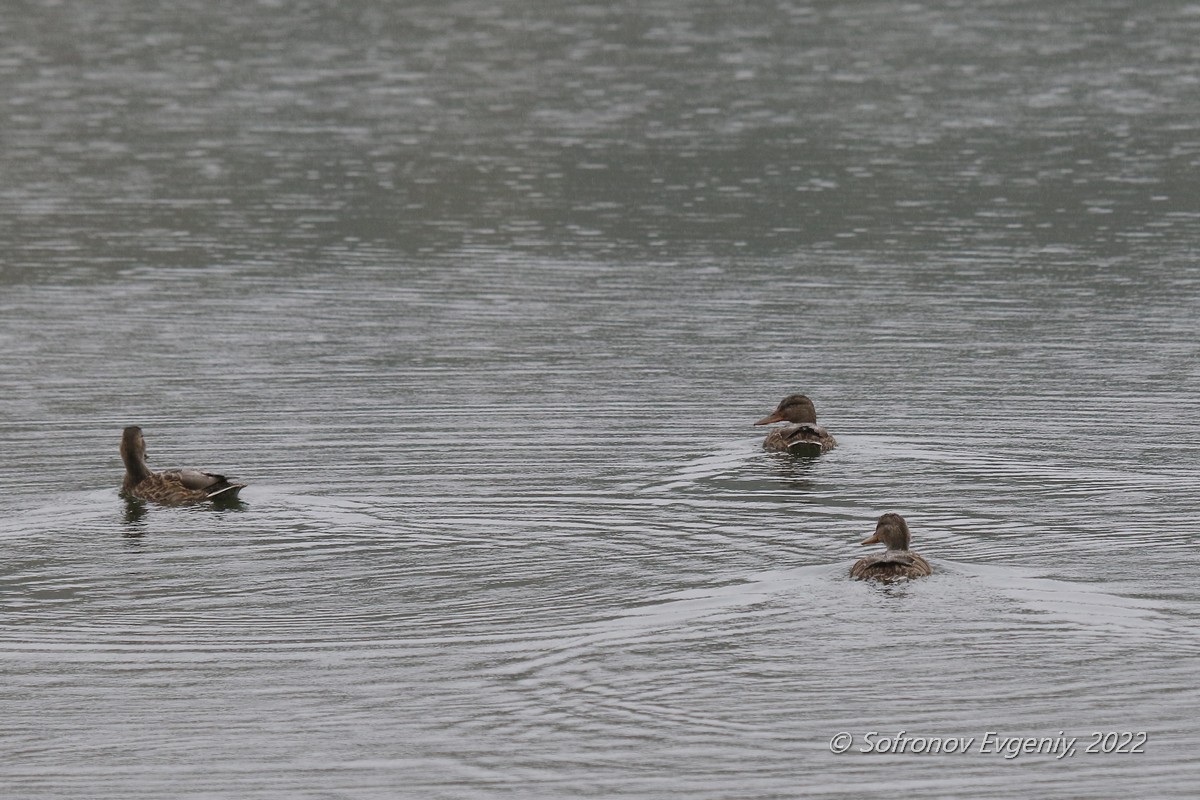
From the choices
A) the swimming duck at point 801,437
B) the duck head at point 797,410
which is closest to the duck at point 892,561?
the swimming duck at point 801,437

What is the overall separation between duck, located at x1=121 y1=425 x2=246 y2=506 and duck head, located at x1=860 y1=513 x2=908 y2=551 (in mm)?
5322

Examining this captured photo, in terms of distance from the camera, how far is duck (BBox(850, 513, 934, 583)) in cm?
1343

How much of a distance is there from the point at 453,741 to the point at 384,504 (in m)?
5.18

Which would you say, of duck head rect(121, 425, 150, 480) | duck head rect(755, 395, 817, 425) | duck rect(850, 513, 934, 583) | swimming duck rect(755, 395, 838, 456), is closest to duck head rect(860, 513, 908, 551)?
duck rect(850, 513, 934, 583)

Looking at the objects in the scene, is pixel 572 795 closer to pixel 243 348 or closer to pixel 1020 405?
pixel 1020 405

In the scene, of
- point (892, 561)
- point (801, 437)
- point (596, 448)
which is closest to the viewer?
point (892, 561)

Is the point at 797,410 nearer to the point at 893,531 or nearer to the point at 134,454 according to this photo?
the point at 893,531

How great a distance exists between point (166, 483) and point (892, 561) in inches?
250

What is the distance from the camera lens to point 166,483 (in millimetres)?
16719

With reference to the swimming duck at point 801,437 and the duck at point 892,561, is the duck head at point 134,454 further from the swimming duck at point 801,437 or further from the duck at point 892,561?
the duck at point 892,561

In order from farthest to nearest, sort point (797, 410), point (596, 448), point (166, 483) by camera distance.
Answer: point (797, 410) < point (596, 448) < point (166, 483)

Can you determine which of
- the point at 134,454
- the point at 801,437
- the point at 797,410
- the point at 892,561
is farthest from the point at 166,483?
the point at 892,561

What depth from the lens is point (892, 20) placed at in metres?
65.2

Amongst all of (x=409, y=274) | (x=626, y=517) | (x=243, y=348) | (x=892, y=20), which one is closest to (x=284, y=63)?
(x=892, y=20)
